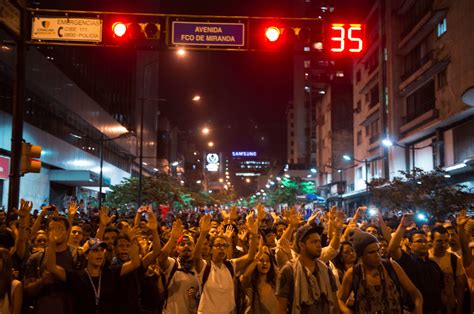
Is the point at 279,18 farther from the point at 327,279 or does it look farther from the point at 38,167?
the point at 327,279

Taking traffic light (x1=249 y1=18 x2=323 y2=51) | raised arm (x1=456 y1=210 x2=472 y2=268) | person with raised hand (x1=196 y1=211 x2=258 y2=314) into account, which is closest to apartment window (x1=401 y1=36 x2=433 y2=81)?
traffic light (x1=249 y1=18 x2=323 y2=51)

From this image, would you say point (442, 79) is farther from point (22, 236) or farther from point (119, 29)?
point (22, 236)

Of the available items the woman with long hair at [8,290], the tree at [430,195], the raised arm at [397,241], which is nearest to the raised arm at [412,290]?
the raised arm at [397,241]

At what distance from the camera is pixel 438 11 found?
33.7 metres

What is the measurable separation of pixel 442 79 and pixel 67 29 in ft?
90.5

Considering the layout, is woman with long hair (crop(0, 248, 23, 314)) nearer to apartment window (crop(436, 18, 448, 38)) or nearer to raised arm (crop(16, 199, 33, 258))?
raised arm (crop(16, 199, 33, 258))

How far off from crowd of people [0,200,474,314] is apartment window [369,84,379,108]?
45.5 m

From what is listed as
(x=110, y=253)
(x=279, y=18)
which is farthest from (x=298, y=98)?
(x=110, y=253)

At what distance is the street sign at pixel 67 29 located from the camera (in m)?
13.1

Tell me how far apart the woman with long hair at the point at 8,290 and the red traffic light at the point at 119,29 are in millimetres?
8941

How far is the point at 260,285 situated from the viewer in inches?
254

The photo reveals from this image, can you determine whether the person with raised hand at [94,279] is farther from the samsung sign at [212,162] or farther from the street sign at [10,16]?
the samsung sign at [212,162]

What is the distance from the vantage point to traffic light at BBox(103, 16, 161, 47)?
1331 centimetres

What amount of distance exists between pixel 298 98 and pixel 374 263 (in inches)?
4456
